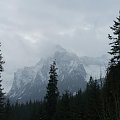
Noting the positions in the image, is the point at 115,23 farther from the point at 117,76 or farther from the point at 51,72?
the point at 51,72

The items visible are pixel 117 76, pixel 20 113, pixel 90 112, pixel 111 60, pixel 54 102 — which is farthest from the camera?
pixel 20 113

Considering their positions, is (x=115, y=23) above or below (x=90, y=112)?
above

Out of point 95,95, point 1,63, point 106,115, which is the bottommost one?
point 106,115

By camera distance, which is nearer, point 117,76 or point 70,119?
point 117,76

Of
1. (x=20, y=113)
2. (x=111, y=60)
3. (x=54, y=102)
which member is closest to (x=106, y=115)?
(x=111, y=60)

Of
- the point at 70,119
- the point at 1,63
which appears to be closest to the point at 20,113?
the point at 70,119

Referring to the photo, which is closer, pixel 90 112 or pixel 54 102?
pixel 90 112

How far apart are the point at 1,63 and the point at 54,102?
14732 mm

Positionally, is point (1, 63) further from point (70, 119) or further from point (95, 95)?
point (70, 119)

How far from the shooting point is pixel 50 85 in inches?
2234

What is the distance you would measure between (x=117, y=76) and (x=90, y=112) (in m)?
13.5

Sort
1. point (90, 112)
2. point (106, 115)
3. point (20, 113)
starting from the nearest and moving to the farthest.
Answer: point (106, 115)
point (90, 112)
point (20, 113)

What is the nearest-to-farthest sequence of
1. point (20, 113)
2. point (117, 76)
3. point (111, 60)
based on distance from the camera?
point (117, 76) → point (111, 60) → point (20, 113)

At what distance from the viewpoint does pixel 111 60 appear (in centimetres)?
3350
